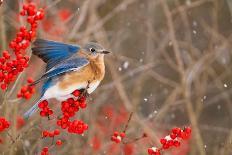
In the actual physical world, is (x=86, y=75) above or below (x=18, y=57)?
above

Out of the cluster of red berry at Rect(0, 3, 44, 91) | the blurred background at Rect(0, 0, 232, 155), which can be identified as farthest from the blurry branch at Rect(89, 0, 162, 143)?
the cluster of red berry at Rect(0, 3, 44, 91)

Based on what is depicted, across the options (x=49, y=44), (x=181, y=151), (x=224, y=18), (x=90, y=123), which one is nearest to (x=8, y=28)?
(x=90, y=123)

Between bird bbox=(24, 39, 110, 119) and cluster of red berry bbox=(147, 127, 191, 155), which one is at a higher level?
bird bbox=(24, 39, 110, 119)

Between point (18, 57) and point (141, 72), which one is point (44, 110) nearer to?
point (18, 57)

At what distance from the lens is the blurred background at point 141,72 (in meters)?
5.96

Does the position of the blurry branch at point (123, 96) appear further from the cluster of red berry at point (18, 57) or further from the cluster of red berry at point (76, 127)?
the cluster of red berry at point (18, 57)

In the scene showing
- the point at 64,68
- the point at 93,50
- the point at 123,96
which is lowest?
the point at 64,68

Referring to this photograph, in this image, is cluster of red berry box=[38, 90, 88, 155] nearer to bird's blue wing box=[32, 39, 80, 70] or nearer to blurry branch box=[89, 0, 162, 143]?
bird's blue wing box=[32, 39, 80, 70]

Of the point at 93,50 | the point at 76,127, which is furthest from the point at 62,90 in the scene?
the point at 76,127

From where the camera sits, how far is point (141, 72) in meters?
7.95

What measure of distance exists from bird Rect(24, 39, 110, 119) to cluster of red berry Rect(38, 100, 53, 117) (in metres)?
0.23

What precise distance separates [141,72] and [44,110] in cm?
440

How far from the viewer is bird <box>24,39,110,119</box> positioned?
13.0 ft

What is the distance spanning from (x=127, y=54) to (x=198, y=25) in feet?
4.10
